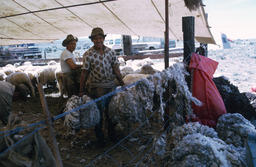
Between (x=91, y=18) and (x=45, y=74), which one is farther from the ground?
(x=91, y=18)

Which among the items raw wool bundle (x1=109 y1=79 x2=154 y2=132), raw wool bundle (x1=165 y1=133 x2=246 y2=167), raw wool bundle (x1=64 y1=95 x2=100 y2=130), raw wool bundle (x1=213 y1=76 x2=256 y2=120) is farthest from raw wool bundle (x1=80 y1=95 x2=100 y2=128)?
raw wool bundle (x1=213 y1=76 x2=256 y2=120)

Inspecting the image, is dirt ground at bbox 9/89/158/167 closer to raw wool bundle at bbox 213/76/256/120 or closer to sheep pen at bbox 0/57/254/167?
sheep pen at bbox 0/57/254/167

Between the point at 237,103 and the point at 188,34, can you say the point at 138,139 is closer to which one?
the point at 237,103

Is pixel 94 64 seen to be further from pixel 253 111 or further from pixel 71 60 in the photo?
pixel 253 111

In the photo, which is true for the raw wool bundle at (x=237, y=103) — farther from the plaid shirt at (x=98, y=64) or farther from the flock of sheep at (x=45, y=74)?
the flock of sheep at (x=45, y=74)

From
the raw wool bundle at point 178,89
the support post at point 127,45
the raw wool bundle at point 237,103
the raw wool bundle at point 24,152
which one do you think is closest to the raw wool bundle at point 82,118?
the raw wool bundle at point 178,89

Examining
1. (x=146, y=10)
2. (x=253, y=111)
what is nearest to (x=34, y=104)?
(x=146, y=10)

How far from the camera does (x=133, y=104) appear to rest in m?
2.60

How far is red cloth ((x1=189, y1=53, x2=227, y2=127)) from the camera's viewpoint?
300cm

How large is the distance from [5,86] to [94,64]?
159 cm

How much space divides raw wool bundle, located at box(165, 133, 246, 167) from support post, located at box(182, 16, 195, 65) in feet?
4.79

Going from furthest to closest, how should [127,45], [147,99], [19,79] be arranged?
[127,45]
[19,79]
[147,99]

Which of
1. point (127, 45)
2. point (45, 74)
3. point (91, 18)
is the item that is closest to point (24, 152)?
point (91, 18)

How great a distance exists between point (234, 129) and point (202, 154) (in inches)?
39.8
